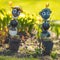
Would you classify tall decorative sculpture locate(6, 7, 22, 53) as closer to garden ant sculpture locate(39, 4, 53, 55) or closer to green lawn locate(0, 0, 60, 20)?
garden ant sculpture locate(39, 4, 53, 55)

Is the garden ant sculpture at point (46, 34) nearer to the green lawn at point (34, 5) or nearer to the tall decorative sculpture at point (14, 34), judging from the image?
the tall decorative sculpture at point (14, 34)

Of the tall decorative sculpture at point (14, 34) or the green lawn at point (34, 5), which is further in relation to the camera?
the green lawn at point (34, 5)

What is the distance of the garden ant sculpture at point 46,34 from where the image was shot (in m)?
8.04

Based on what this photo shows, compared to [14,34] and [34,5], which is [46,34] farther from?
[34,5]

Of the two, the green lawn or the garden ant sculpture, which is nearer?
the garden ant sculpture

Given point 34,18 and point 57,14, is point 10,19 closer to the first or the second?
point 34,18

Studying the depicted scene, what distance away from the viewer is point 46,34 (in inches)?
322

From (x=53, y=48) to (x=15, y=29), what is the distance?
2.96 feet

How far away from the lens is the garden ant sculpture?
804 centimetres

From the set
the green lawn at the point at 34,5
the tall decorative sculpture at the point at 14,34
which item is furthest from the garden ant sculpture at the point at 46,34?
the green lawn at the point at 34,5

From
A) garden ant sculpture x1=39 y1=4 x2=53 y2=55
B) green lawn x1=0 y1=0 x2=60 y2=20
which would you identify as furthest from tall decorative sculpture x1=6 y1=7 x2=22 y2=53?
green lawn x1=0 y1=0 x2=60 y2=20

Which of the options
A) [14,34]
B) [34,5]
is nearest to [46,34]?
[14,34]

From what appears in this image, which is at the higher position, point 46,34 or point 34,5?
point 34,5

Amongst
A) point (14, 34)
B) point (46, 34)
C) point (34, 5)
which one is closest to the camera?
point (46, 34)
